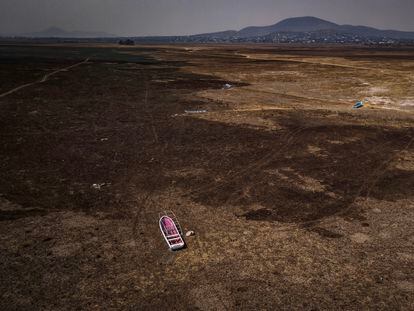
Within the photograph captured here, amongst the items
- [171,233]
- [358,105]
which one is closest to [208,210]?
[171,233]

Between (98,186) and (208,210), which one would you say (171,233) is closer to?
(208,210)

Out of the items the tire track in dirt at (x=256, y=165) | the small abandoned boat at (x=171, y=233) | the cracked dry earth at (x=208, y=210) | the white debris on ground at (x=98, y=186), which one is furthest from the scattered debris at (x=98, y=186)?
the small abandoned boat at (x=171, y=233)

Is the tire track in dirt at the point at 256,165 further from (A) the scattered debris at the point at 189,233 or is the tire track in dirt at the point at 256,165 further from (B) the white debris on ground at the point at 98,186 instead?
(B) the white debris on ground at the point at 98,186

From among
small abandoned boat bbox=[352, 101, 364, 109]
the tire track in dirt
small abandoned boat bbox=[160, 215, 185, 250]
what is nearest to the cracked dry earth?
the tire track in dirt

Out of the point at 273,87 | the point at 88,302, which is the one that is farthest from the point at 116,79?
the point at 88,302

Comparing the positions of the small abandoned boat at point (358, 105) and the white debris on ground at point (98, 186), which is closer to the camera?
the white debris on ground at point (98, 186)

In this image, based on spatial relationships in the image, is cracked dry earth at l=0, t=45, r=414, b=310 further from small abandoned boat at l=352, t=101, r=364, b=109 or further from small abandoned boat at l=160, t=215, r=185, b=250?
small abandoned boat at l=352, t=101, r=364, b=109
